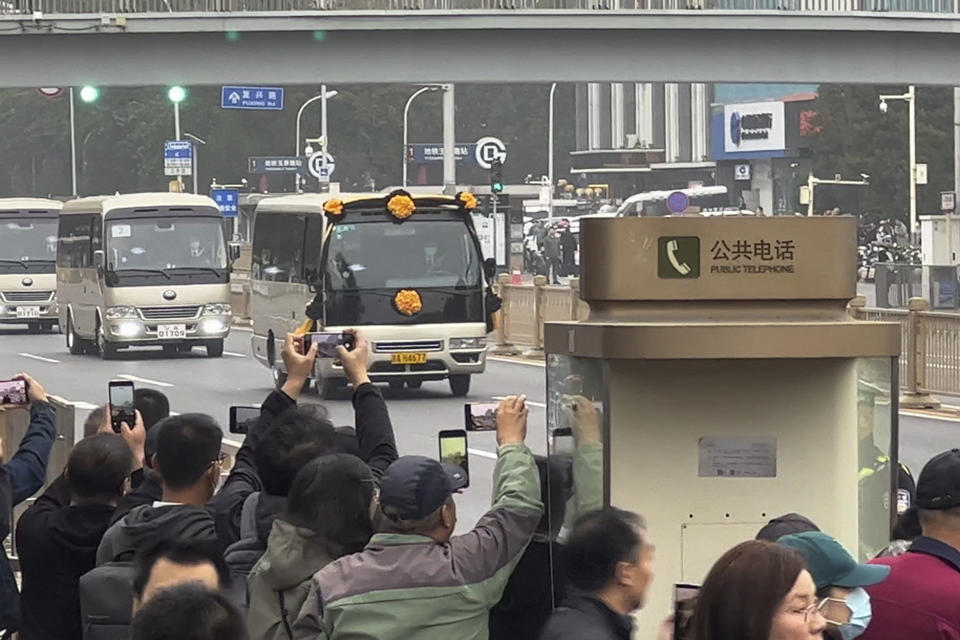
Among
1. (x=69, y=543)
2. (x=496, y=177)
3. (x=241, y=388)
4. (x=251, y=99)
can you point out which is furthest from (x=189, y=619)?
(x=251, y=99)

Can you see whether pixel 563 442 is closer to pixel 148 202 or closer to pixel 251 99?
pixel 148 202

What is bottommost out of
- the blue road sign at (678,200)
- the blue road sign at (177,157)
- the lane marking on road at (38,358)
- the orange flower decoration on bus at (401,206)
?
the lane marking on road at (38,358)

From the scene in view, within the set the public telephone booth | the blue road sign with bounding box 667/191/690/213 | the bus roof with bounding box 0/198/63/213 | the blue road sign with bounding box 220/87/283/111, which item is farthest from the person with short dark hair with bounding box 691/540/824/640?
the blue road sign with bounding box 220/87/283/111

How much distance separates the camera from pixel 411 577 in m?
4.91

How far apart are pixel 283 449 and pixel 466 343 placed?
19154 millimetres

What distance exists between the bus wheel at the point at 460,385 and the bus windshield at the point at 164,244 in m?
8.58

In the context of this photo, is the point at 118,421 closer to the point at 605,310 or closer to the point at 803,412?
the point at 605,310

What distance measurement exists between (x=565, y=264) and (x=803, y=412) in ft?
170

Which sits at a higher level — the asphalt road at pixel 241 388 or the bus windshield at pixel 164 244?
the bus windshield at pixel 164 244

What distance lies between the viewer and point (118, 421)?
7.04 m

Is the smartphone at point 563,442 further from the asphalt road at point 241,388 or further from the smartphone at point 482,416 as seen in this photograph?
the asphalt road at point 241,388

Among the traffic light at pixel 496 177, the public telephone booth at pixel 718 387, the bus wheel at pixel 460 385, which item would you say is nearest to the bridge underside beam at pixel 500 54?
the bus wheel at pixel 460 385

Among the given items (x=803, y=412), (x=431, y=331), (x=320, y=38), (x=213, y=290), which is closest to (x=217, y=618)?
(x=803, y=412)

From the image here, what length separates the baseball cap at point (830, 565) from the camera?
4395 millimetres
